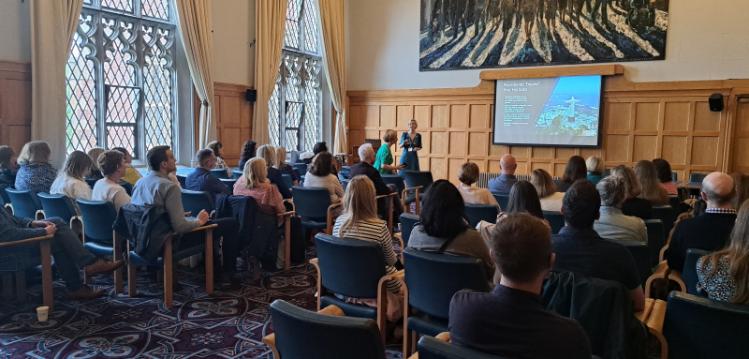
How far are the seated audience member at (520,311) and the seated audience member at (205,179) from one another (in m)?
3.82

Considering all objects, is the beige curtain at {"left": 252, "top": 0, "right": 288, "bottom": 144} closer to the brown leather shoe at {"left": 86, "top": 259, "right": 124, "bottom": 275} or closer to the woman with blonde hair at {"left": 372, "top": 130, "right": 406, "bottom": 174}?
the woman with blonde hair at {"left": 372, "top": 130, "right": 406, "bottom": 174}

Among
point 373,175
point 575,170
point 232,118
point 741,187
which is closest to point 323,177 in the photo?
point 373,175

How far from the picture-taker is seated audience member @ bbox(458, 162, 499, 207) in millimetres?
4441

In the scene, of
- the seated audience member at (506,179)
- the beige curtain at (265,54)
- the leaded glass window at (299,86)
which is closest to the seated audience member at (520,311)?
the seated audience member at (506,179)

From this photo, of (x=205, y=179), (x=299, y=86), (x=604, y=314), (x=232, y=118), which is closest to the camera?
(x=604, y=314)

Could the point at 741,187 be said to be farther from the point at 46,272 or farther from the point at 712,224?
the point at 46,272

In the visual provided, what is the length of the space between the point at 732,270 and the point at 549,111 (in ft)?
26.0


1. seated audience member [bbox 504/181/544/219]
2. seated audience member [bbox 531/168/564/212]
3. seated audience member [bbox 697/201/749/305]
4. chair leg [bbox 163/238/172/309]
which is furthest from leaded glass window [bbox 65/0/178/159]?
seated audience member [bbox 697/201/749/305]

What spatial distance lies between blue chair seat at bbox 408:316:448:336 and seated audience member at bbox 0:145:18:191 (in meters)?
4.48

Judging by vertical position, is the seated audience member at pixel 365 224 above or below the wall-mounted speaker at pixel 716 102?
below

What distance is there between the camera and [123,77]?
776 centimetres

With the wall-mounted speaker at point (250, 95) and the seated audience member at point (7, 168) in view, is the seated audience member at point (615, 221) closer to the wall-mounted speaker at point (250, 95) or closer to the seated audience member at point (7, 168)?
the seated audience member at point (7, 168)

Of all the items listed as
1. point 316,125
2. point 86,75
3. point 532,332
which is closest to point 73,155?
point 86,75

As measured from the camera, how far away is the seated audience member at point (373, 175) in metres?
5.75
